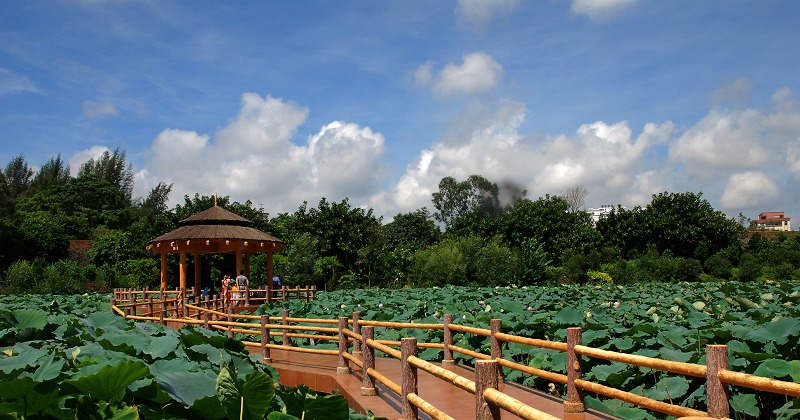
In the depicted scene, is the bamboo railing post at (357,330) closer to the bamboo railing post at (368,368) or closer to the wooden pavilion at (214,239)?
the bamboo railing post at (368,368)

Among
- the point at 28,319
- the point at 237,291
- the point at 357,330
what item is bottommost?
the point at 357,330

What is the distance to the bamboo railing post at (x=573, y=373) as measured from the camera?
5.29 m

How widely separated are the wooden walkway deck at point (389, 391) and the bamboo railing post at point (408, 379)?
2.08 feet

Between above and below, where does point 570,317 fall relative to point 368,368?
above

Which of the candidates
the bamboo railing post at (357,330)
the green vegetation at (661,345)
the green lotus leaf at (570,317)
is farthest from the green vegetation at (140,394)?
the green lotus leaf at (570,317)

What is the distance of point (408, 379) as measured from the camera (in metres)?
4.57

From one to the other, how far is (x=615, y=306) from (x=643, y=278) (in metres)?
21.1

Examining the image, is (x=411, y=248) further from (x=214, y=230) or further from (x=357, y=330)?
(x=357, y=330)

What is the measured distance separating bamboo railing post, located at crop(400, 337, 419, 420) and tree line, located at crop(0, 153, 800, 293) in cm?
2448

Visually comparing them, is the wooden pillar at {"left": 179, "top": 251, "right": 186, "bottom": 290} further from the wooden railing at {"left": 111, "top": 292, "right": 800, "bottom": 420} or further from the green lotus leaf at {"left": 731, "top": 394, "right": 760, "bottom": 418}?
the green lotus leaf at {"left": 731, "top": 394, "right": 760, "bottom": 418}

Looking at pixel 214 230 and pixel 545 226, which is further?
pixel 545 226

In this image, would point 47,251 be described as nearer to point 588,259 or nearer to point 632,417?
point 588,259

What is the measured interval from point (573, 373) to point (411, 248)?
103 ft

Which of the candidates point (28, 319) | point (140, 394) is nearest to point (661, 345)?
point (140, 394)
